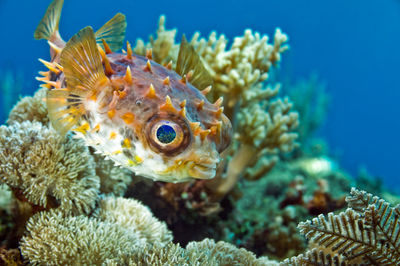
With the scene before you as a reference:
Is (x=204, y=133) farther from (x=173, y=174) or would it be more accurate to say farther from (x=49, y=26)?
(x=49, y=26)

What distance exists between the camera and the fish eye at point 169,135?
1596 mm

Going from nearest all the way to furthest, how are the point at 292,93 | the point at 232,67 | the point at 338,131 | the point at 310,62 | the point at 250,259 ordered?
the point at 250,259, the point at 232,67, the point at 292,93, the point at 338,131, the point at 310,62

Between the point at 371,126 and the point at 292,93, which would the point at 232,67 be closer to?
the point at 292,93

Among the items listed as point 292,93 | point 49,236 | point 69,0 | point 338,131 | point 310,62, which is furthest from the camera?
point 310,62

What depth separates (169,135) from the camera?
159 cm

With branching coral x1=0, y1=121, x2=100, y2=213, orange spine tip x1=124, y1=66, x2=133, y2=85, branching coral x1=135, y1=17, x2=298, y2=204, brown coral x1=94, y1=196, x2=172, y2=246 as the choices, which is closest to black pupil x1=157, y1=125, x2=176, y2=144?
orange spine tip x1=124, y1=66, x2=133, y2=85

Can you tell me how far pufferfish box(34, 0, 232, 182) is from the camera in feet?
5.37

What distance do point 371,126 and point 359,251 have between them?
4143 inches

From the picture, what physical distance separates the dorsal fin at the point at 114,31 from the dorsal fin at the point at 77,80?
3.11 feet

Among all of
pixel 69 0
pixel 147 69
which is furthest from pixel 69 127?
pixel 69 0

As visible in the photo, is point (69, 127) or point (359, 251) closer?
point (359, 251)

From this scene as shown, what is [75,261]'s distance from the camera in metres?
2.08

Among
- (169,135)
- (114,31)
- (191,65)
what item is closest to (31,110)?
(114,31)

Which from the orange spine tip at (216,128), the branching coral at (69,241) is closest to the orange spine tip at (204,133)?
the orange spine tip at (216,128)
